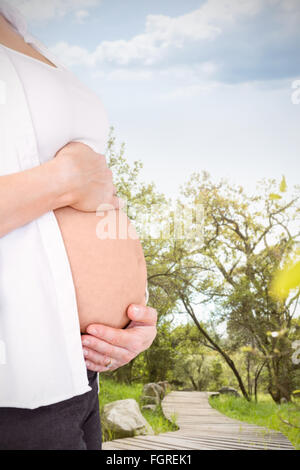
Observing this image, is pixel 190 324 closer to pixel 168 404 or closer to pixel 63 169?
pixel 168 404

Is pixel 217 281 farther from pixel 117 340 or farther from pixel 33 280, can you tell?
pixel 33 280

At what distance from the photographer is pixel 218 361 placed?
5.16 metres

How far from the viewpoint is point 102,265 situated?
26.8 inches

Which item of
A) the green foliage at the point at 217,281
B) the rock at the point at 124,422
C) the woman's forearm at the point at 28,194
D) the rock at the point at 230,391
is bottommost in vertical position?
the rock at the point at 230,391

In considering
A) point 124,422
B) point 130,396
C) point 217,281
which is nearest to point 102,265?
point 124,422

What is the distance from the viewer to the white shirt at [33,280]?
53 cm

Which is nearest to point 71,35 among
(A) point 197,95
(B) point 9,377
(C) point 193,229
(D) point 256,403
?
(A) point 197,95

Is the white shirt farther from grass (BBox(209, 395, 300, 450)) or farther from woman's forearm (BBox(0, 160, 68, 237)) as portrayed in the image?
grass (BBox(209, 395, 300, 450))

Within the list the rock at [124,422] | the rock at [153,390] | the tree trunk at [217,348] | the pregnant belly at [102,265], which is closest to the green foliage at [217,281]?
the tree trunk at [217,348]

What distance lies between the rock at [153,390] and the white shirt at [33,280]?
468 centimetres

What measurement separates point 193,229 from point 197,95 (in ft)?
6.97

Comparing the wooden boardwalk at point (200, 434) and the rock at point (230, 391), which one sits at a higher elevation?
the wooden boardwalk at point (200, 434)

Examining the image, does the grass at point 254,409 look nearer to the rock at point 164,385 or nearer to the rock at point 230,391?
the rock at point 230,391

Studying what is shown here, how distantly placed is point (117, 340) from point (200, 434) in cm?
348
